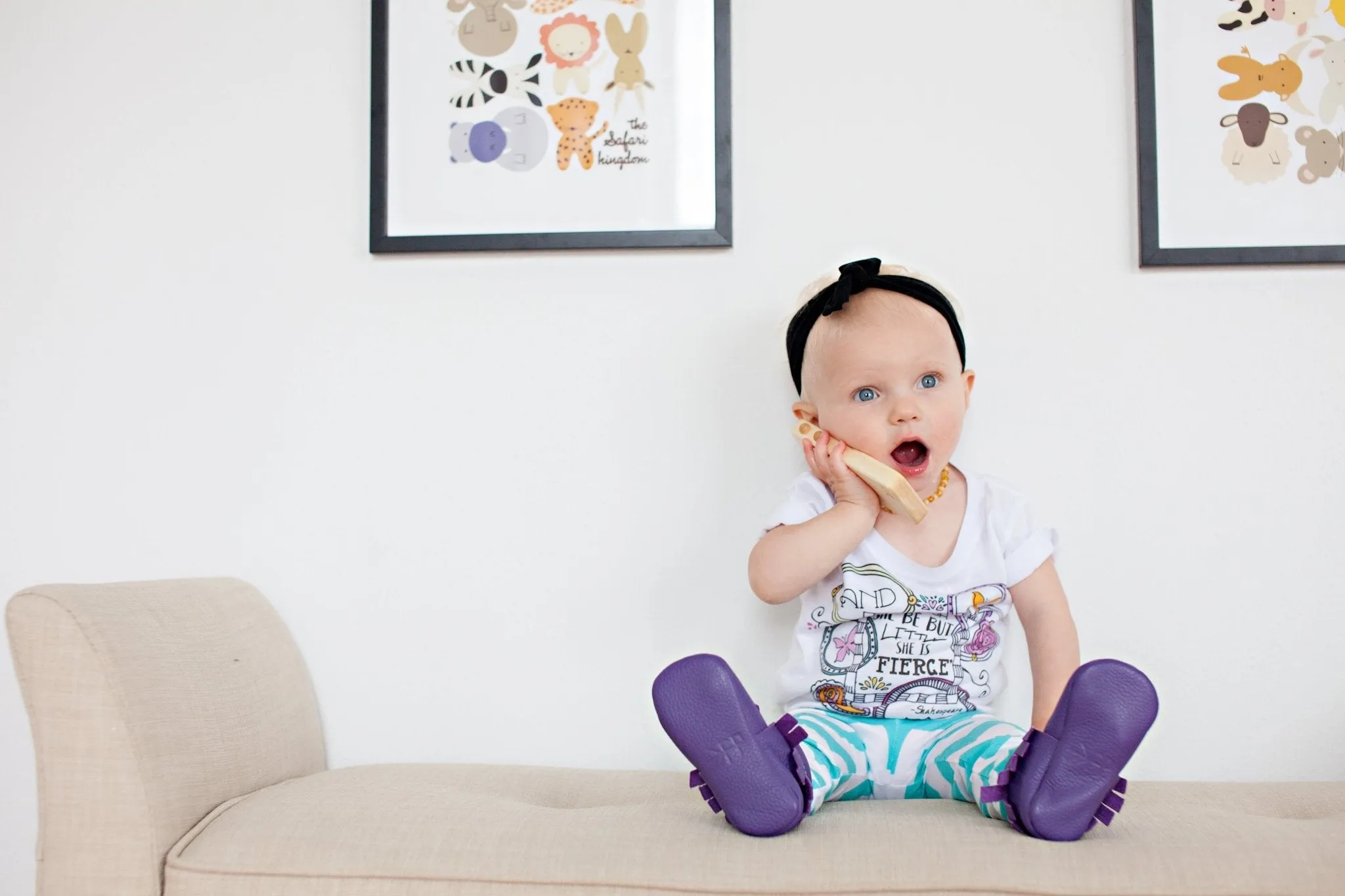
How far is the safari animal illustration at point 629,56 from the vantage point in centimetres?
156

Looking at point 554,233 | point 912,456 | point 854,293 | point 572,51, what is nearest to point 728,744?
point 912,456

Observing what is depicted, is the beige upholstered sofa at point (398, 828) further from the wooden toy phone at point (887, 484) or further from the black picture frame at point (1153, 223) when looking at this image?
the black picture frame at point (1153, 223)

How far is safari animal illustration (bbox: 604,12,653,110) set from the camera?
1564 millimetres

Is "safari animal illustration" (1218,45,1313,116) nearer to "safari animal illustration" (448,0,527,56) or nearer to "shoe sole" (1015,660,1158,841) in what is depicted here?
"shoe sole" (1015,660,1158,841)

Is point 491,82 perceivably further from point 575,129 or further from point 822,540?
point 822,540

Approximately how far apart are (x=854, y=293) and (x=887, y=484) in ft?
0.82

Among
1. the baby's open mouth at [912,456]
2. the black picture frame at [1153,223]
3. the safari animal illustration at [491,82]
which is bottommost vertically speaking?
the baby's open mouth at [912,456]

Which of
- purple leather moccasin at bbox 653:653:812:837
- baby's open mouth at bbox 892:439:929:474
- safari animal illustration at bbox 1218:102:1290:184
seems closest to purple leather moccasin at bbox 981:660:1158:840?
purple leather moccasin at bbox 653:653:812:837

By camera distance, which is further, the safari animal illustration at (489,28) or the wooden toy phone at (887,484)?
the safari animal illustration at (489,28)

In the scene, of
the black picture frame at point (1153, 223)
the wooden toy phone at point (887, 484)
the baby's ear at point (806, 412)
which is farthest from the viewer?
the black picture frame at point (1153, 223)

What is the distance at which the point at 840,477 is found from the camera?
1.27 meters

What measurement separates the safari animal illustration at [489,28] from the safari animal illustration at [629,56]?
16 cm

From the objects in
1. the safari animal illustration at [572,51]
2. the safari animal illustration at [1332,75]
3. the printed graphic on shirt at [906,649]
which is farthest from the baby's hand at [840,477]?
the safari animal illustration at [1332,75]

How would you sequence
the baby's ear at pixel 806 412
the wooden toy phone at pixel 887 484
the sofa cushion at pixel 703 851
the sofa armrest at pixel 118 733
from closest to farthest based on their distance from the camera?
the sofa cushion at pixel 703 851
the sofa armrest at pixel 118 733
the wooden toy phone at pixel 887 484
the baby's ear at pixel 806 412
